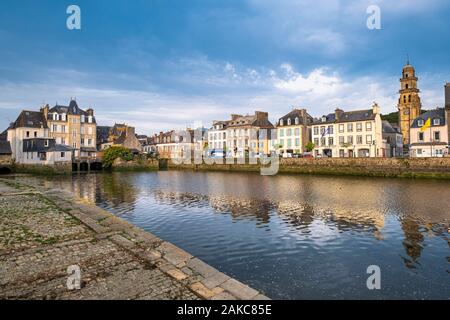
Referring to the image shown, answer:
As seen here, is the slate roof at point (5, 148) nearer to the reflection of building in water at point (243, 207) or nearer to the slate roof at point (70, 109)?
the slate roof at point (70, 109)

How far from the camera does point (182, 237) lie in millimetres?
10852

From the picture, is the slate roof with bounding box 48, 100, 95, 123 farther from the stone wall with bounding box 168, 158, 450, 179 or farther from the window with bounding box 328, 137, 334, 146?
the window with bounding box 328, 137, 334, 146

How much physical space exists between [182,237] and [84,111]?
6661 centimetres

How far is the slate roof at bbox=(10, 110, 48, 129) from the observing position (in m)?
57.6

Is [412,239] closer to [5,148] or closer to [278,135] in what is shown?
[278,135]

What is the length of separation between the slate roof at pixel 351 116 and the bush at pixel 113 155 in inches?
1562

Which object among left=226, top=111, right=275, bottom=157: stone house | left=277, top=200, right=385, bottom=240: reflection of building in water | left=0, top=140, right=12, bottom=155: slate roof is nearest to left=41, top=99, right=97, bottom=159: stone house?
left=0, top=140, right=12, bottom=155: slate roof

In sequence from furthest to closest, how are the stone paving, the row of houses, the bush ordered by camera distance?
the bush < the row of houses < the stone paving

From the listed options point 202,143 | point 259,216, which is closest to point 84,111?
point 202,143

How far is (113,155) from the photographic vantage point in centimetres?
6100

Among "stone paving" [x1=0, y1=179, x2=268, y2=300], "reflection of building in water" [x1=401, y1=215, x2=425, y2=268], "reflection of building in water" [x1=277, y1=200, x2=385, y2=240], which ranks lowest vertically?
"reflection of building in water" [x1=401, y1=215, x2=425, y2=268]

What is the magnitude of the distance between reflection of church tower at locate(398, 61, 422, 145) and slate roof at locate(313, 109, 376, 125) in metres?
21.3
